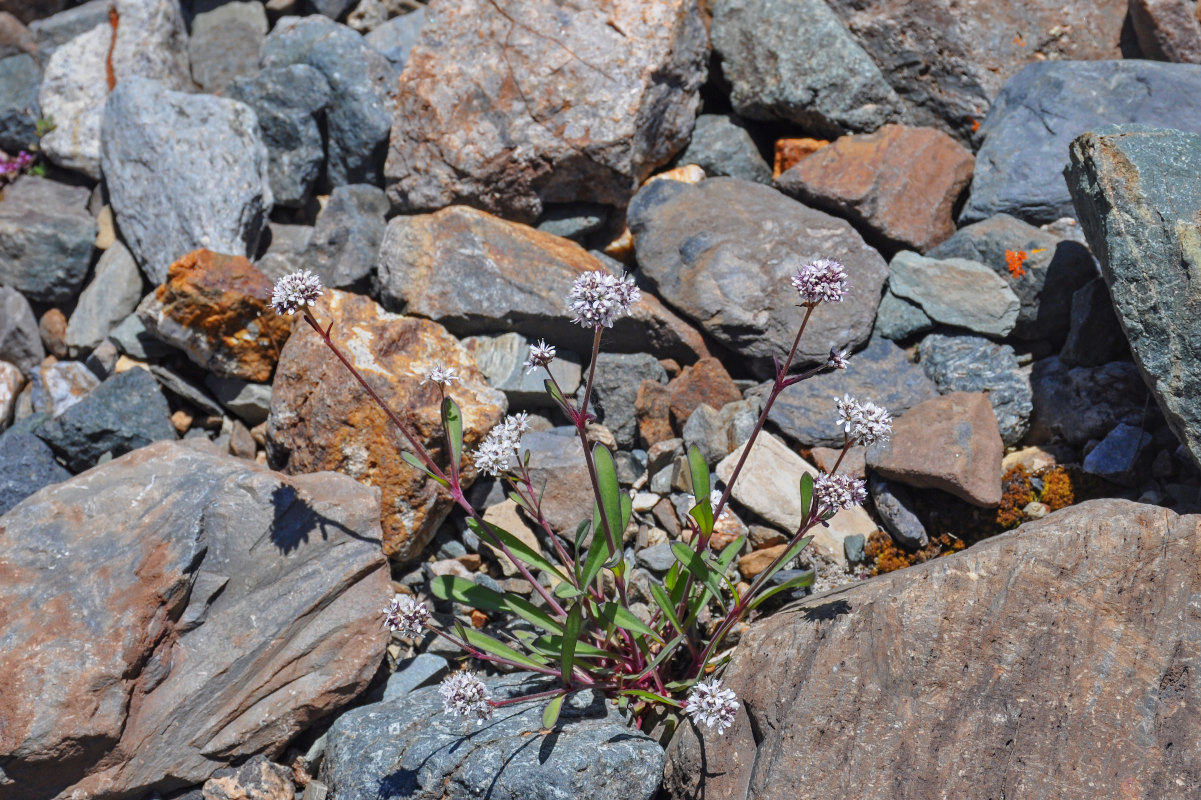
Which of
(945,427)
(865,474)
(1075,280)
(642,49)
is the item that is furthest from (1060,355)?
(642,49)

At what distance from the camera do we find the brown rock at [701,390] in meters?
6.11

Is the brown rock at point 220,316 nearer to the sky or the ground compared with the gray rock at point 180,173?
nearer to the ground

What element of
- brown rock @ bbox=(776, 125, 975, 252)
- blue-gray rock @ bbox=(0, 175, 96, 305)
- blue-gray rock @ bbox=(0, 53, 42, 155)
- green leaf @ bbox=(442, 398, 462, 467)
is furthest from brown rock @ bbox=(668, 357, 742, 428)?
blue-gray rock @ bbox=(0, 53, 42, 155)

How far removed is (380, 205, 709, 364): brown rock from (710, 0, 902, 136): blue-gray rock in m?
2.15

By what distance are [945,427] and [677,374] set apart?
6.24 ft

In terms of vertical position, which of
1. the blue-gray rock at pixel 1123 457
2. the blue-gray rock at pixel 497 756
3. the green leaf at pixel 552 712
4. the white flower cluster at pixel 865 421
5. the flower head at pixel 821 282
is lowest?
the blue-gray rock at pixel 497 756

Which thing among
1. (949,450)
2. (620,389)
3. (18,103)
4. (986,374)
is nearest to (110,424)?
(620,389)

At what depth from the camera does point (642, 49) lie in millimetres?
6758

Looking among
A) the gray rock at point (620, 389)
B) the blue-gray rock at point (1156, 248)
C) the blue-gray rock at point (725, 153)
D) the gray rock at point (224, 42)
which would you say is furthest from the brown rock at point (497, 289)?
the gray rock at point (224, 42)

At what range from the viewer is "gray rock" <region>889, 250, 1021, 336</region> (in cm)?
606

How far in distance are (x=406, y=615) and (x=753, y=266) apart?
11.2 ft

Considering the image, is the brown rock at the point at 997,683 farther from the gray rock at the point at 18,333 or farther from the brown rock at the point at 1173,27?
the gray rock at the point at 18,333

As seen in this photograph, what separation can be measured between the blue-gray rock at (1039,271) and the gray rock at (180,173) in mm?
5470

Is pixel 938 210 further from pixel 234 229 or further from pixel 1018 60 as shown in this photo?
pixel 234 229
